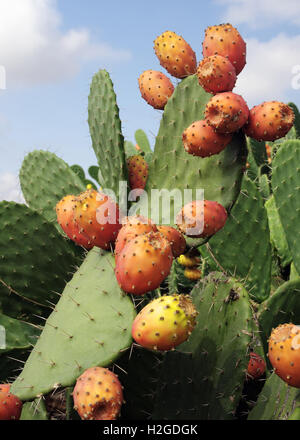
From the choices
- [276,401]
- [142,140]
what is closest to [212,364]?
[276,401]

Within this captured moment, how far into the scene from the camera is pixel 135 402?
5.16ft

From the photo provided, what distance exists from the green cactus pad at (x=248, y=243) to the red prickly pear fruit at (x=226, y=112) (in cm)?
68

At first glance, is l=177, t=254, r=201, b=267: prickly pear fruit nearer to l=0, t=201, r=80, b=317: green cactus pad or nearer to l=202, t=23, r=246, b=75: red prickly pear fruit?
l=0, t=201, r=80, b=317: green cactus pad

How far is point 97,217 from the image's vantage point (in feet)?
4.53

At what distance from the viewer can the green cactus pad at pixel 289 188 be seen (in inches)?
79.8

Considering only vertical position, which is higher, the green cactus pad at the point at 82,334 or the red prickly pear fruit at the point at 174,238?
the red prickly pear fruit at the point at 174,238

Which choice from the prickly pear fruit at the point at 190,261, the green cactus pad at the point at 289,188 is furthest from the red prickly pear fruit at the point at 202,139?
the prickly pear fruit at the point at 190,261

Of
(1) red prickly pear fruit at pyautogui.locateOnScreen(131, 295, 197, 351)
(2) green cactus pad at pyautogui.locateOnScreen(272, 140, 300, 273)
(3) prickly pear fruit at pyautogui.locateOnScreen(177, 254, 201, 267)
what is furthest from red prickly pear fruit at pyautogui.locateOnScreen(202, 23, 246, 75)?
(3) prickly pear fruit at pyautogui.locateOnScreen(177, 254, 201, 267)

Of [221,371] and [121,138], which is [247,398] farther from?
[121,138]

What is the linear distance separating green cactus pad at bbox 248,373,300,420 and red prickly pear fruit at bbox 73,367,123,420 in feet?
1.43

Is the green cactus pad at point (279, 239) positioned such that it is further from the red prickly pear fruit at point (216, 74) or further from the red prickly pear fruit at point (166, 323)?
the red prickly pear fruit at point (166, 323)

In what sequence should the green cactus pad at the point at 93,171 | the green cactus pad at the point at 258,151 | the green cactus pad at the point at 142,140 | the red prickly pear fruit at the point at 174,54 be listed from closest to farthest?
the red prickly pear fruit at the point at 174,54 → the green cactus pad at the point at 258,151 → the green cactus pad at the point at 93,171 → the green cactus pad at the point at 142,140

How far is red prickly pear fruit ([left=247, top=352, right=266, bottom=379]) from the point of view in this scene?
1.63 metres

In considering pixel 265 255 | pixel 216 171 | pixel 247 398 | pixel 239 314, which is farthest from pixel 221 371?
pixel 265 255
